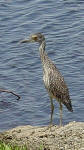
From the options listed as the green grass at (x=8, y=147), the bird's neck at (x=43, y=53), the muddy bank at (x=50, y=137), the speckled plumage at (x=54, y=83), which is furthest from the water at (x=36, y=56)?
the green grass at (x=8, y=147)

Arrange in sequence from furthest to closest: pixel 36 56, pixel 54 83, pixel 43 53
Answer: pixel 36 56, pixel 43 53, pixel 54 83

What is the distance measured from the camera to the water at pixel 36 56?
14.6m

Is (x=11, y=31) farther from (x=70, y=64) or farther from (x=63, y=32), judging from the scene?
(x=70, y=64)

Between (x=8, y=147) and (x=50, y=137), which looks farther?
(x=50, y=137)

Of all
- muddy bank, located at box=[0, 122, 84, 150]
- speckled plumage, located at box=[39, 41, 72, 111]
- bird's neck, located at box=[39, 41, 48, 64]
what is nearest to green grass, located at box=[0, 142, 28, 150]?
muddy bank, located at box=[0, 122, 84, 150]

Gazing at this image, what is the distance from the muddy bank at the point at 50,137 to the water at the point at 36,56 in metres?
2.48

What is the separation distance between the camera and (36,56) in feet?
55.9

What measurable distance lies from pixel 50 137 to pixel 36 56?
6512mm

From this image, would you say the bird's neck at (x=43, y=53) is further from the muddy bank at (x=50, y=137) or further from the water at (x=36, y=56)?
the water at (x=36, y=56)

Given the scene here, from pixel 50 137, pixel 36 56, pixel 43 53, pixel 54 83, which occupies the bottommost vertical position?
pixel 36 56

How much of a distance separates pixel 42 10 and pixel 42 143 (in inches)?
384

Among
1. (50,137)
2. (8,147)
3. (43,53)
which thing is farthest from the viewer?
(43,53)

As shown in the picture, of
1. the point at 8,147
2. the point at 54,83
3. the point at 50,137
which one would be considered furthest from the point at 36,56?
the point at 8,147

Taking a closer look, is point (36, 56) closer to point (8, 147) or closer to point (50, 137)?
point (50, 137)
